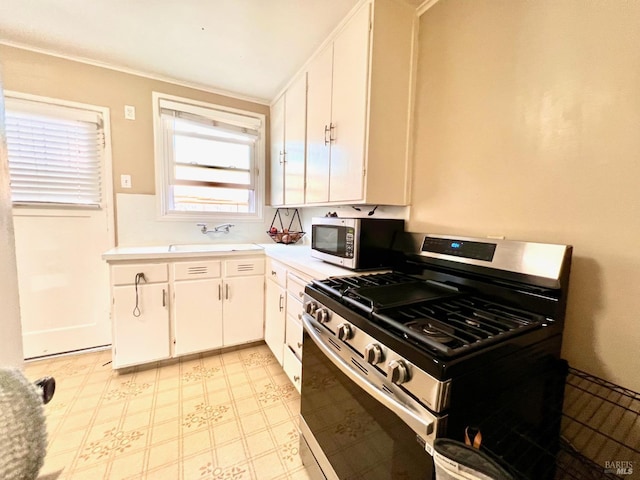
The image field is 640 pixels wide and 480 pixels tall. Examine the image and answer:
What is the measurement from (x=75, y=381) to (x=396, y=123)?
2.83 metres

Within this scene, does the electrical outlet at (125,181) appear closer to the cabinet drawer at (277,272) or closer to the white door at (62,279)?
the white door at (62,279)

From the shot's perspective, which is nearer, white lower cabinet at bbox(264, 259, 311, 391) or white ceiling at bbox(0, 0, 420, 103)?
white ceiling at bbox(0, 0, 420, 103)

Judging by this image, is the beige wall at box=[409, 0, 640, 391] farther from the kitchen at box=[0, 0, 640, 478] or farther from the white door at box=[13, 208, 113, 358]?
the white door at box=[13, 208, 113, 358]

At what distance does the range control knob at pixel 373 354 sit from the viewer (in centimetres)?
78

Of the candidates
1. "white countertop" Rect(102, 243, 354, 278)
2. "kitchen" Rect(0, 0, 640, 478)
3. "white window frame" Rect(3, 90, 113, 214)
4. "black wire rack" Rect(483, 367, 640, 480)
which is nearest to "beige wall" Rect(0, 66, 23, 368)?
"white countertop" Rect(102, 243, 354, 278)

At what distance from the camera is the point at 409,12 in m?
1.52

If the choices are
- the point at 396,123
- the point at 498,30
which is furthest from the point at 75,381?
the point at 498,30

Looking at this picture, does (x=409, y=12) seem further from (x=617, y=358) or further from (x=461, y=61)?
(x=617, y=358)

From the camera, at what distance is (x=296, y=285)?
1.76 m

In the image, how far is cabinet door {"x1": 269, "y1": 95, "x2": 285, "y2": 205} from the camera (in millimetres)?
2570

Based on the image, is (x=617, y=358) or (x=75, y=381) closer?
(x=617, y=358)

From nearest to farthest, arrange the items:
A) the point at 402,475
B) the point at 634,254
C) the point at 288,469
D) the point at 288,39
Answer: the point at 402,475
the point at 634,254
the point at 288,469
the point at 288,39

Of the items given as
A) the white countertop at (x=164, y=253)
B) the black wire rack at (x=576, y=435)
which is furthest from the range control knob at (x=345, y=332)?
the white countertop at (x=164, y=253)

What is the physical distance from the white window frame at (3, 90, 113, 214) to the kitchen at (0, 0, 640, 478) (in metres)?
2.47
